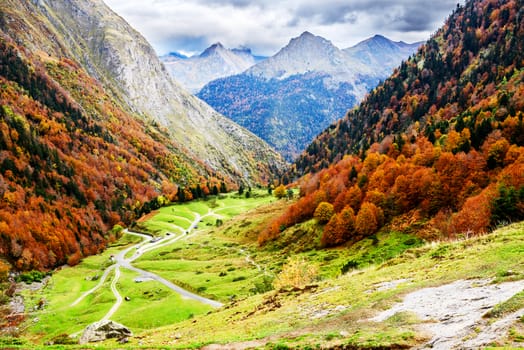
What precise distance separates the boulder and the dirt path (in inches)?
1160

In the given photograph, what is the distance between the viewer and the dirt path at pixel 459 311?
16969 millimetres

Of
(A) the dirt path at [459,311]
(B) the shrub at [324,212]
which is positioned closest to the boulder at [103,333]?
(A) the dirt path at [459,311]

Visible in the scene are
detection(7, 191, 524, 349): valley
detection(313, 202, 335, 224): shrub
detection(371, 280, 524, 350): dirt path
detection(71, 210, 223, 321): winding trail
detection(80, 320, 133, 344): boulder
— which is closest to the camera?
detection(371, 280, 524, 350): dirt path

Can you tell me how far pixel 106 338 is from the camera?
39.8m

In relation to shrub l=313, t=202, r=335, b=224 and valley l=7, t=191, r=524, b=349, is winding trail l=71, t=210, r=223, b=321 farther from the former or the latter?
shrub l=313, t=202, r=335, b=224

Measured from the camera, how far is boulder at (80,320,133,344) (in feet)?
130

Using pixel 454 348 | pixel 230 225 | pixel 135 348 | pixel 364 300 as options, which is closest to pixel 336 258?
pixel 364 300

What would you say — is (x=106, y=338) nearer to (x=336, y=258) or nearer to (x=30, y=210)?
(x=336, y=258)

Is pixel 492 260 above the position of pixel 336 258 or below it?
above

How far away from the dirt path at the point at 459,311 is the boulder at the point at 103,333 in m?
29.5

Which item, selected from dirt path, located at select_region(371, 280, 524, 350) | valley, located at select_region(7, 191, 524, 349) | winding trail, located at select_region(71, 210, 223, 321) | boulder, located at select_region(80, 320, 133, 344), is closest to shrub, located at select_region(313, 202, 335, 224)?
valley, located at select_region(7, 191, 524, 349)

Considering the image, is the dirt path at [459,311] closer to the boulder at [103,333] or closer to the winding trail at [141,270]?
the boulder at [103,333]

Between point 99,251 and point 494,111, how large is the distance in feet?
579

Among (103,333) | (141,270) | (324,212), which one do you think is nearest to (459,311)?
(103,333)
